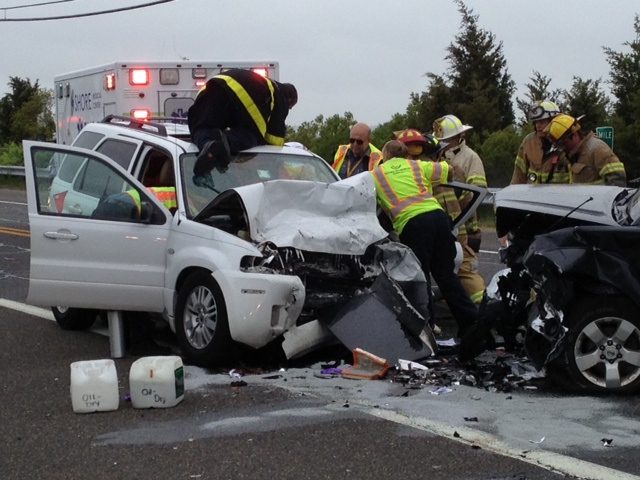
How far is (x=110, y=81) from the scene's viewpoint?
14984mm

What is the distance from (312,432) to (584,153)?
4612 millimetres

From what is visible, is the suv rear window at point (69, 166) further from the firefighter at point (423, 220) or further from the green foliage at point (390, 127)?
the green foliage at point (390, 127)

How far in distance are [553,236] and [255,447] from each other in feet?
8.11

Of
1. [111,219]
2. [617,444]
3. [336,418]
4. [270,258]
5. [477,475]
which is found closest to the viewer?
[477,475]

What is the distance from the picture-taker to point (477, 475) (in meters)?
5.56

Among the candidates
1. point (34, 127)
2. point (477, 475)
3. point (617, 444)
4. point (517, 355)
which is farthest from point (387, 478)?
point (34, 127)

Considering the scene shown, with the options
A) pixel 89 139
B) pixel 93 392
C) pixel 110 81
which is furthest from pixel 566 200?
pixel 110 81

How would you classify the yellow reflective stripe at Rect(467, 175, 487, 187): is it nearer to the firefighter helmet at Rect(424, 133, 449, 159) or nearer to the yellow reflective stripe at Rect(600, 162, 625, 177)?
the firefighter helmet at Rect(424, 133, 449, 159)

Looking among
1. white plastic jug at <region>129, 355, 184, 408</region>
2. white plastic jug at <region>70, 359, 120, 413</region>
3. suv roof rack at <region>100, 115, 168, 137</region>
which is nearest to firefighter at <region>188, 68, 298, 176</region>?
suv roof rack at <region>100, 115, 168, 137</region>

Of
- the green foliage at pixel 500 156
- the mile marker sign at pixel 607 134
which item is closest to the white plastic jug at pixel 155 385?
the mile marker sign at pixel 607 134

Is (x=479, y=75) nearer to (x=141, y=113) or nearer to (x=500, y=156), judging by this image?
(x=500, y=156)

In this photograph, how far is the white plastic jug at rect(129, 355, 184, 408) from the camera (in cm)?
709

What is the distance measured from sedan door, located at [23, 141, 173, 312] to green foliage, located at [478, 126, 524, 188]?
13.8 meters

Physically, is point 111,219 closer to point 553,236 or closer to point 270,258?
point 270,258
